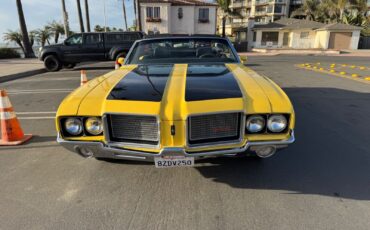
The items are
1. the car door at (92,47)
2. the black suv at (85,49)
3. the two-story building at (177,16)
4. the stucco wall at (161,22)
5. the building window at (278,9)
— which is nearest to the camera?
the black suv at (85,49)

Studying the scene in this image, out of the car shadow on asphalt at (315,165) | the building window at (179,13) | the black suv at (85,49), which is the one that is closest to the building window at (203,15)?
the building window at (179,13)

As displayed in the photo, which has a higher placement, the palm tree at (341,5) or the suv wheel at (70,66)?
the palm tree at (341,5)

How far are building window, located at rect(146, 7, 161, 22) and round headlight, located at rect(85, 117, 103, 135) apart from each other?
106 ft

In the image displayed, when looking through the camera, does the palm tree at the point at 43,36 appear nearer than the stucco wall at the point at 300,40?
Yes

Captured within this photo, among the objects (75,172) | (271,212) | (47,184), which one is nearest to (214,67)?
(271,212)

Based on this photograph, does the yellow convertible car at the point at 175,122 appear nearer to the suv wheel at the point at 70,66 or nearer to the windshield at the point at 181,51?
the windshield at the point at 181,51

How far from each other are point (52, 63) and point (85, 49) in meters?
1.84

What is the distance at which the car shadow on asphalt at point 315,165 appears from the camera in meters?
2.81

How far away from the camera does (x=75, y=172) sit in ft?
10.4

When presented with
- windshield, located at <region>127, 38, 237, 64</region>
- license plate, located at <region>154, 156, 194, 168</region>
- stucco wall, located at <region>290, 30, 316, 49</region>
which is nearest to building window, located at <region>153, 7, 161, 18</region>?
stucco wall, located at <region>290, 30, 316, 49</region>

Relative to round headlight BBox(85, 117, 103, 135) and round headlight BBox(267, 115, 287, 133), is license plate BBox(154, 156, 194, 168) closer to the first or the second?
round headlight BBox(85, 117, 103, 135)

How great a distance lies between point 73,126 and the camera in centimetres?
245

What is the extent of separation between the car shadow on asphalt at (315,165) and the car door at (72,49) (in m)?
11.7

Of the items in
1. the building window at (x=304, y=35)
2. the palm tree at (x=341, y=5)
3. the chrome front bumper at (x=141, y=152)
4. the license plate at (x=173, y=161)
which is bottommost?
the license plate at (x=173, y=161)
